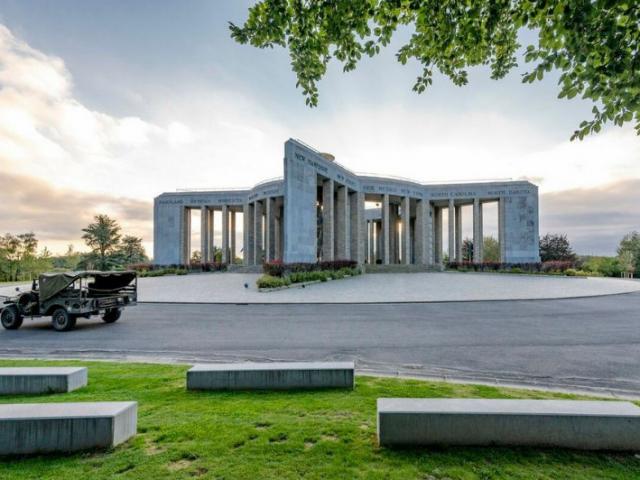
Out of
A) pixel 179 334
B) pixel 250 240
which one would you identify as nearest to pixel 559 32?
pixel 179 334

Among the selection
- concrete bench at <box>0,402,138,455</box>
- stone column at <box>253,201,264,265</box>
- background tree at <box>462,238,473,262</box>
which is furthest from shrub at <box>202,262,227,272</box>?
background tree at <box>462,238,473,262</box>

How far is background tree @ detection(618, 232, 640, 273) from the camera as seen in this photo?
48.8 meters

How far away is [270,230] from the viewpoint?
133 ft

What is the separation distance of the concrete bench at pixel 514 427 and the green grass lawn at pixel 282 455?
10 cm

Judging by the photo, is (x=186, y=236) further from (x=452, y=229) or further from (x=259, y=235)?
(x=452, y=229)

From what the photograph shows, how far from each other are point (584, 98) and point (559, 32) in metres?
0.90

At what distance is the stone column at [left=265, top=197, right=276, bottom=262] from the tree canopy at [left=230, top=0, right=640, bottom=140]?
1317 inches

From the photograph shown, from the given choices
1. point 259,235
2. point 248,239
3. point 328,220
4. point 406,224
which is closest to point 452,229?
point 406,224

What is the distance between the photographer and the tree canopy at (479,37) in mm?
3719

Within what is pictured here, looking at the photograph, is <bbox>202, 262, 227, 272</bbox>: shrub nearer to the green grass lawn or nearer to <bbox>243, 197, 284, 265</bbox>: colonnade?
<bbox>243, 197, 284, 265</bbox>: colonnade

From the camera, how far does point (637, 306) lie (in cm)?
1425

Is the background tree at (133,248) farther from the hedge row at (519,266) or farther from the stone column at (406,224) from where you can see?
the hedge row at (519,266)

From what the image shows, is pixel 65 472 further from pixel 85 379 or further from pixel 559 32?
pixel 559 32

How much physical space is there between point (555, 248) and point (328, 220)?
4223 centimetres
